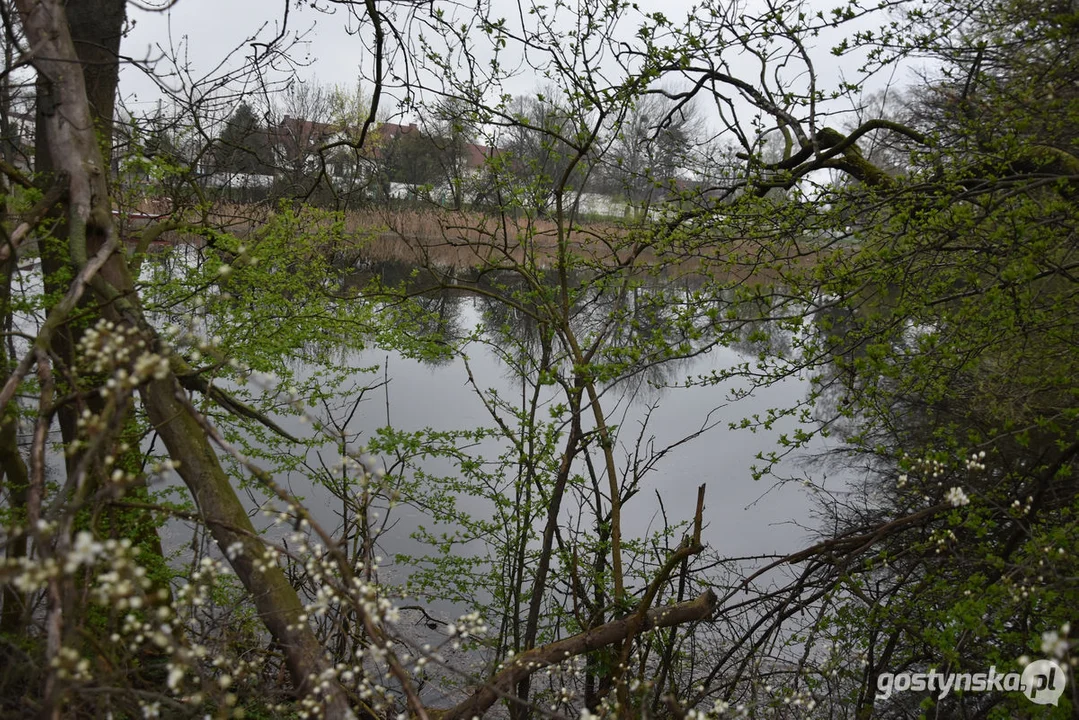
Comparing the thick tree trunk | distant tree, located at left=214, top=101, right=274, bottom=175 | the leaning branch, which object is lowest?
the leaning branch

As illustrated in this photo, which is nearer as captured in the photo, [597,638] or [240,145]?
[597,638]

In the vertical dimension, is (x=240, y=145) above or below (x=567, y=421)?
above

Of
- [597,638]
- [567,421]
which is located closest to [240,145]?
[567,421]

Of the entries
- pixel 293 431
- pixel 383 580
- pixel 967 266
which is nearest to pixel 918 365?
pixel 967 266

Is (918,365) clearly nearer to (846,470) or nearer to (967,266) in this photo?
(967,266)

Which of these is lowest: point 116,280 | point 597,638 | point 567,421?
point 597,638

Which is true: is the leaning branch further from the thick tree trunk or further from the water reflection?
the thick tree trunk

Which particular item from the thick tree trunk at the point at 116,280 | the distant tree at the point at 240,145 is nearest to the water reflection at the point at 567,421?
the distant tree at the point at 240,145

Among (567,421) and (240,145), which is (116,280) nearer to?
(567,421)

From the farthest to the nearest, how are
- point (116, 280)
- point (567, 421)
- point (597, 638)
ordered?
point (567, 421) → point (597, 638) → point (116, 280)

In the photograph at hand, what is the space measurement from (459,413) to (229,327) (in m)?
Result: 4.77

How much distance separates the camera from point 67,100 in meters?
2.52

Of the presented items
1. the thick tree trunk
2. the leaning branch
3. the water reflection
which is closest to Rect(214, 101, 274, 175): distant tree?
the water reflection

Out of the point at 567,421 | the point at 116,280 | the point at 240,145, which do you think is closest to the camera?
the point at 116,280
